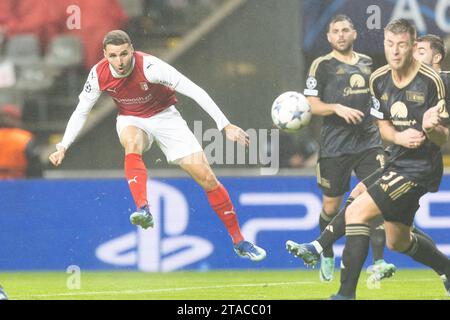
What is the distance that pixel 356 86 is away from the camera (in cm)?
972

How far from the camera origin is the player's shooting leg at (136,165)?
9.57 metres

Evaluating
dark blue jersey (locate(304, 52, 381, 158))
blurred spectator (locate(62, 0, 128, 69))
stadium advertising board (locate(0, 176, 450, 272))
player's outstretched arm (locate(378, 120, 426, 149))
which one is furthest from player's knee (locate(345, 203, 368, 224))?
blurred spectator (locate(62, 0, 128, 69))

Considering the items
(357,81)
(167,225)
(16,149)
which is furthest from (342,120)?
(16,149)

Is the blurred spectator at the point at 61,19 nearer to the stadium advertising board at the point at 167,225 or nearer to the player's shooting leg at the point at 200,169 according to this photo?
the stadium advertising board at the point at 167,225

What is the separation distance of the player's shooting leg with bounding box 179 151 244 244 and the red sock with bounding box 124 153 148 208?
12.9 inches

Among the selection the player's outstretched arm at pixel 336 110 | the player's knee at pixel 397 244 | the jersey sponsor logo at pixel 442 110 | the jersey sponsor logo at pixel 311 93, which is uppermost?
the jersey sponsor logo at pixel 311 93

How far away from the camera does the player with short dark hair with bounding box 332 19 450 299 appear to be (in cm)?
835

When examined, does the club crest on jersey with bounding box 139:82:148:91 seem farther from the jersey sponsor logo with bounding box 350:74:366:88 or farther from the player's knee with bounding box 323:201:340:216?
the player's knee with bounding box 323:201:340:216

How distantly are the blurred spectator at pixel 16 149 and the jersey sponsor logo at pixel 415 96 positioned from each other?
3527 mm

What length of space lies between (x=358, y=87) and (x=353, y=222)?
5.33 ft

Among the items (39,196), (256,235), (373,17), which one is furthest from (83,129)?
(373,17)

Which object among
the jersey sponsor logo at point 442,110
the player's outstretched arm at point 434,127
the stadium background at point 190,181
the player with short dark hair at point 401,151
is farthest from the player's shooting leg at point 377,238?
the jersey sponsor logo at point 442,110

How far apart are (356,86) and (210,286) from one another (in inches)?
72.3
